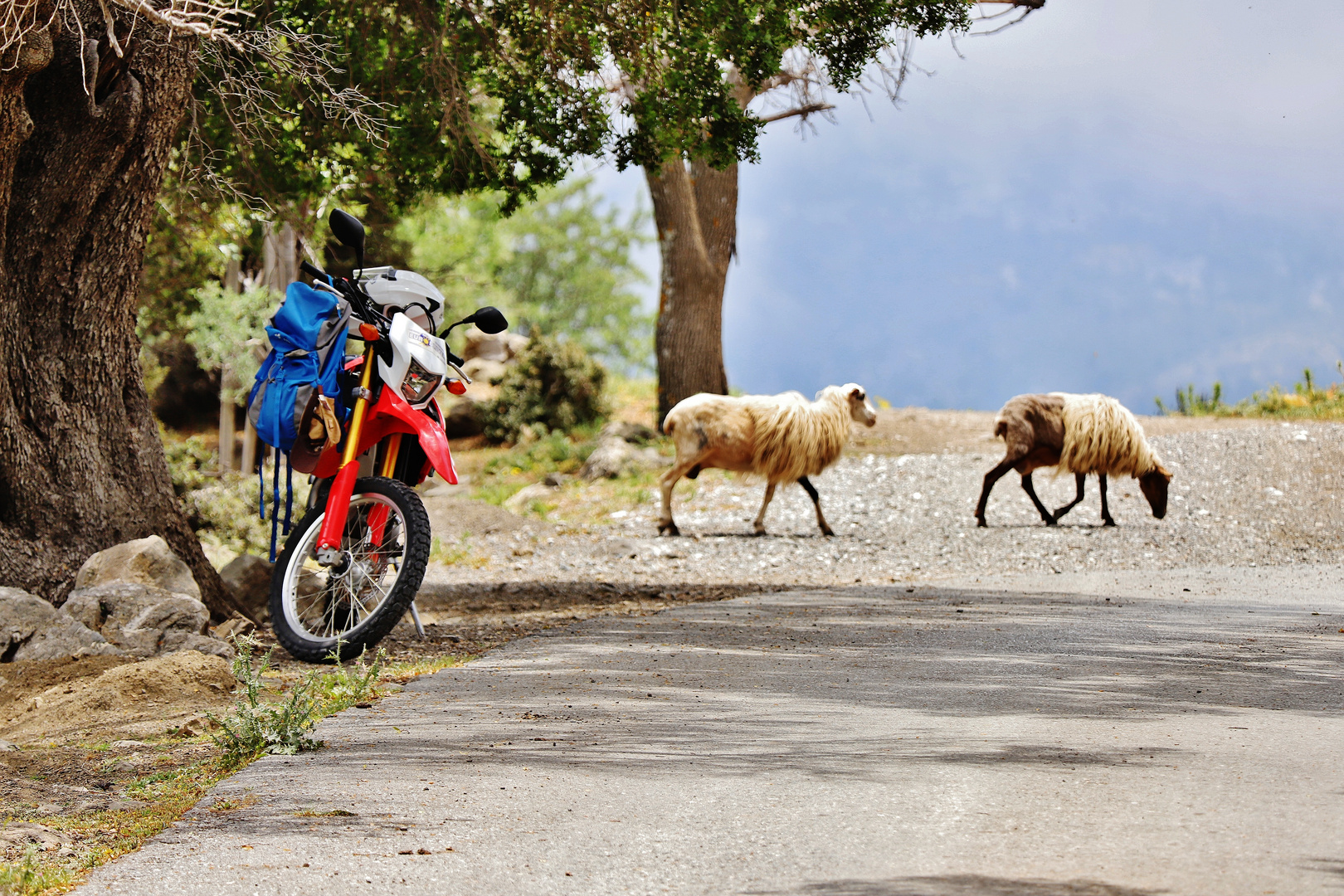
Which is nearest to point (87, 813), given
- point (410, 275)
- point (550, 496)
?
point (410, 275)

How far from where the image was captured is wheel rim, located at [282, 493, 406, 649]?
20.1ft

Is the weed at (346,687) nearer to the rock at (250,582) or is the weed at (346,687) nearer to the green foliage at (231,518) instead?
the rock at (250,582)

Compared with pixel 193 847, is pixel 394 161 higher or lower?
higher

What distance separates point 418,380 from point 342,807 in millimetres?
3129

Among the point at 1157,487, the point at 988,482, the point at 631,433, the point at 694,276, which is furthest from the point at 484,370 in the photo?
the point at 1157,487

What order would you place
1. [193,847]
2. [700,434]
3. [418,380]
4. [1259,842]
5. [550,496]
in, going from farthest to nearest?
[550,496]
[700,434]
[418,380]
[193,847]
[1259,842]

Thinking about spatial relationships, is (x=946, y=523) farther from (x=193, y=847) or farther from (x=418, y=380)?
(x=193, y=847)

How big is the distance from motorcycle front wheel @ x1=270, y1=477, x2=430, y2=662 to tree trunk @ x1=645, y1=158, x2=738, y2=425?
12.7 meters

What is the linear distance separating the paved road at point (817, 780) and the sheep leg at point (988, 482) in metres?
6.02

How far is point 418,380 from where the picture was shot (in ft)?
20.6

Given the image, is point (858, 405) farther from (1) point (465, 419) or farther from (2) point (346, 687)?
(1) point (465, 419)

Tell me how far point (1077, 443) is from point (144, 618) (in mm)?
9190

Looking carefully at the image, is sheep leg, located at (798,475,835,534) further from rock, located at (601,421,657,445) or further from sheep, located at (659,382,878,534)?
rock, located at (601,421,657,445)

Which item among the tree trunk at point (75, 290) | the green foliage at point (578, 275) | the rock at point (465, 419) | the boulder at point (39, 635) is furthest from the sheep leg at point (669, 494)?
the green foliage at point (578, 275)
